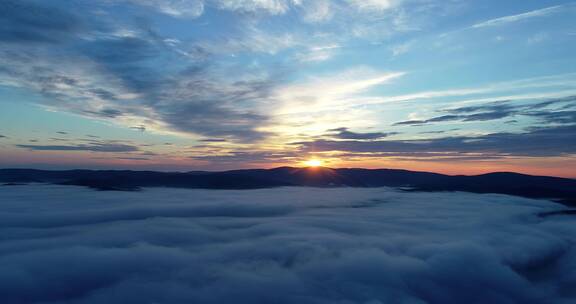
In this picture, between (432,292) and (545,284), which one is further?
(545,284)

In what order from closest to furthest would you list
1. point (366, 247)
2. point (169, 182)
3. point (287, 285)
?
point (287, 285)
point (366, 247)
point (169, 182)

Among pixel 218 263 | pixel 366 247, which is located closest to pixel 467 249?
pixel 366 247

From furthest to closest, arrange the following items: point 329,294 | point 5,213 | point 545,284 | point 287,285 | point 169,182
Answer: point 169,182, point 5,213, point 545,284, point 287,285, point 329,294

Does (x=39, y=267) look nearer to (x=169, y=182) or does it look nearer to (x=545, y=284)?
(x=545, y=284)

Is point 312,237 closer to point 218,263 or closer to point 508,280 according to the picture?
point 218,263

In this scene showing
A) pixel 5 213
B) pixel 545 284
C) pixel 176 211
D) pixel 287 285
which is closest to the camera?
pixel 287 285

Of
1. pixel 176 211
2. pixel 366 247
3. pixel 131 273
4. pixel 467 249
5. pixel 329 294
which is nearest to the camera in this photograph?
pixel 329 294

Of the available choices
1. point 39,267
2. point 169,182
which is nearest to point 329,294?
point 39,267

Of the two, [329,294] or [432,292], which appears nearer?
[329,294]
